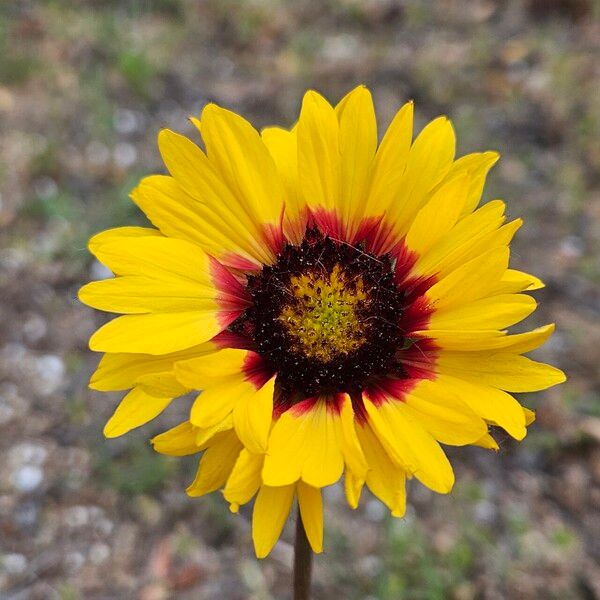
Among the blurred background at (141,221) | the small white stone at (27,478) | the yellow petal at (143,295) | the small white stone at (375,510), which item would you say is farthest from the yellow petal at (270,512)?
the small white stone at (27,478)

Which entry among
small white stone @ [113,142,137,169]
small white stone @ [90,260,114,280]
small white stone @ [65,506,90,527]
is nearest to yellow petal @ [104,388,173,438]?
small white stone @ [65,506,90,527]

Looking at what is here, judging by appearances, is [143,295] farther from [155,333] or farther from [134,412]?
[134,412]

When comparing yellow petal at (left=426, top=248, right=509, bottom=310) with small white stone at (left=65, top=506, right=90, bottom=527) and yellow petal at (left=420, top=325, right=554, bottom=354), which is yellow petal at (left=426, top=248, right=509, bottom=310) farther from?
small white stone at (left=65, top=506, right=90, bottom=527)

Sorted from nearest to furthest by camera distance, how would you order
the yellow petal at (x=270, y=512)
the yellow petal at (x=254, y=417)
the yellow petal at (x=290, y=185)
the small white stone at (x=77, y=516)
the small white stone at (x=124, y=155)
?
1. the yellow petal at (x=254, y=417)
2. the yellow petal at (x=270, y=512)
3. the yellow petal at (x=290, y=185)
4. the small white stone at (x=77, y=516)
5. the small white stone at (x=124, y=155)

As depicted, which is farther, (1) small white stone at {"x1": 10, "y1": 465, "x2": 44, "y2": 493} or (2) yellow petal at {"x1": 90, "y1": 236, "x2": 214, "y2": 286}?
(1) small white stone at {"x1": 10, "y1": 465, "x2": 44, "y2": 493}

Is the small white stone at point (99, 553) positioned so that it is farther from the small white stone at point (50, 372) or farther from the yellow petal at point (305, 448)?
the yellow petal at point (305, 448)

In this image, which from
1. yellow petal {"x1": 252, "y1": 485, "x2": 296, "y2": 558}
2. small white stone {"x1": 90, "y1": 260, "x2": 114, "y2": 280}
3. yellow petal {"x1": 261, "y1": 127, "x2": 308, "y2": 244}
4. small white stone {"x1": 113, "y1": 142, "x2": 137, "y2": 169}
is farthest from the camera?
small white stone {"x1": 113, "y1": 142, "x2": 137, "y2": 169}

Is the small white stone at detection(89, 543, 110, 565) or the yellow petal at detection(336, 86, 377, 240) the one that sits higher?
the yellow petal at detection(336, 86, 377, 240)

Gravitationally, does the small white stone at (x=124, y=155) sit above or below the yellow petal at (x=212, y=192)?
below
